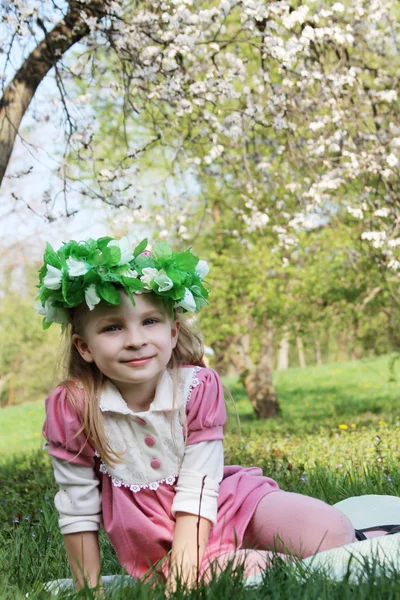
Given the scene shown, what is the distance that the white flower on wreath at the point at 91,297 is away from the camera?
230 cm

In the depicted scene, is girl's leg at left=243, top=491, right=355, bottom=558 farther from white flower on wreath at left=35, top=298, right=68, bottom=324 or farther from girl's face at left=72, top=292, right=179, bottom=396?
white flower on wreath at left=35, top=298, right=68, bottom=324

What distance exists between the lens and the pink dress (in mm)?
2385

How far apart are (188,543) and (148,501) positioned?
200 millimetres

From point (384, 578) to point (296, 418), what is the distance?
27.4 feet

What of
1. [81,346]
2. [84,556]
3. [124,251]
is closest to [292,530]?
[84,556]

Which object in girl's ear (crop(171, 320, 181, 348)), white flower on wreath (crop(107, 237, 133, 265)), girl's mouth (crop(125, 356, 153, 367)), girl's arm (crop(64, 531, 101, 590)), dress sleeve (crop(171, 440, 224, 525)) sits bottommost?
girl's arm (crop(64, 531, 101, 590))

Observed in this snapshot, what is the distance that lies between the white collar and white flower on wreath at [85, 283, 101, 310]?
0.31m

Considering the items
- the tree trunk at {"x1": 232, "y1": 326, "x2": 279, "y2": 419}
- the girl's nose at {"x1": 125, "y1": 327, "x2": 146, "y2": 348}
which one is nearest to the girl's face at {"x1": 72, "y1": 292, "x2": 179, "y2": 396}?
the girl's nose at {"x1": 125, "y1": 327, "x2": 146, "y2": 348}

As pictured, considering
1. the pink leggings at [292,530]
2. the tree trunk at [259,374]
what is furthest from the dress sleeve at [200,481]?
the tree trunk at [259,374]

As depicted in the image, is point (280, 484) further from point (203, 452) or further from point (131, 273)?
point (131, 273)

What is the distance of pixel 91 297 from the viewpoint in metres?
2.30

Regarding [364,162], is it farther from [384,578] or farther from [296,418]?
[296,418]

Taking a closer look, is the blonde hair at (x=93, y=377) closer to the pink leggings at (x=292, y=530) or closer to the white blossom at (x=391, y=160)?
the pink leggings at (x=292, y=530)

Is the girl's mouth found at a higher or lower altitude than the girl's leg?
higher
